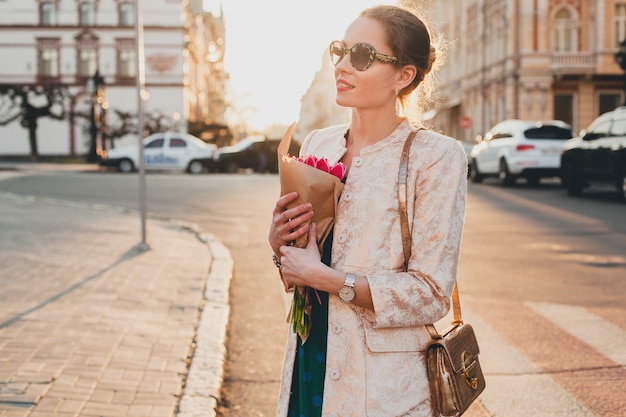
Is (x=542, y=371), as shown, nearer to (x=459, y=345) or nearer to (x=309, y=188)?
(x=459, y=345)

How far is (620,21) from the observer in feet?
128

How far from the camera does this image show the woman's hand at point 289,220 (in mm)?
2076

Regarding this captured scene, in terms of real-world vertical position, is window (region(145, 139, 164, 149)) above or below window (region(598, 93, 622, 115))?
below

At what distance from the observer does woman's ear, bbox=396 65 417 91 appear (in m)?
2.24

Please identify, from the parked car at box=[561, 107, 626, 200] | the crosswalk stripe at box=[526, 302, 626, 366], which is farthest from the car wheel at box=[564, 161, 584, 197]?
the crosswalk stripe at box=[526, 302, 626, 366]

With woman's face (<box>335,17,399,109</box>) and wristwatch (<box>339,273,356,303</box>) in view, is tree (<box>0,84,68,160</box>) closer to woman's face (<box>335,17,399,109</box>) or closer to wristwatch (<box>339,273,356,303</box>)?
woman's face (<box>335,17,399,109</box>)

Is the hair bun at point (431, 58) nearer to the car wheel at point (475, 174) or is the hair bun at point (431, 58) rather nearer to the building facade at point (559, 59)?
the car wheel at point (475, 174)

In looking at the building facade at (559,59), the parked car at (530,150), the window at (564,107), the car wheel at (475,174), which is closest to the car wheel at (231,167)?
the car wheel at (475,174)

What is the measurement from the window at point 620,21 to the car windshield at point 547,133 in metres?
20.4

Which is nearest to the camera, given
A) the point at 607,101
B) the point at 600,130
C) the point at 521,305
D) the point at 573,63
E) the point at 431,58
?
the point at 431,58

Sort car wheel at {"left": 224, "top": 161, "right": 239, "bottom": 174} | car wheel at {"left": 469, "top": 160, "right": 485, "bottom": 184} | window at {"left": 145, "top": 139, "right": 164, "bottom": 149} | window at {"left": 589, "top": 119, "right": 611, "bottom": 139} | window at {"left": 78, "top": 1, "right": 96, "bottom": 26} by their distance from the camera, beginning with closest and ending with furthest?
window at {"left": 589, "top": 119, "right": 611, "bottom": 139}
car wheel at {"left": 469, "top": 160, "right": 485, "bottom": 184}
window at {"left": 145, "top": 139, "right": 164, "bottom": 149}
car wheel at {"left": 224, "top": 161, "right": 239, "bottom": 174}
window at {"left": 78, "top": 1, "right": 96, "bottom": 26}

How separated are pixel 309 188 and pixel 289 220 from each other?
108 mm

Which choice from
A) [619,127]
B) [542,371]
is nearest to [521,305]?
[542,371]

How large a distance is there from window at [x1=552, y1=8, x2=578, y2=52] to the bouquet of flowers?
1580 inches
